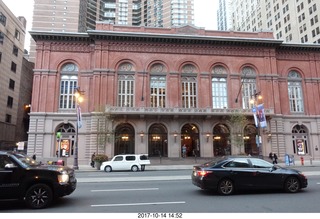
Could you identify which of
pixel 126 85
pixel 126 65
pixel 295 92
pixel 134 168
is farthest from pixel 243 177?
pixel 295 92

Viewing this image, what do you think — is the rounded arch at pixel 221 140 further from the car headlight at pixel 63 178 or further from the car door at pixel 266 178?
the car headlight at pixel 63 178

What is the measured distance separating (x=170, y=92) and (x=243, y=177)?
26.5 metres

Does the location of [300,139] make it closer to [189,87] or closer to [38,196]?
[189,87]

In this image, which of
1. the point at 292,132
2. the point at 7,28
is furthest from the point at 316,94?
the point at 7,28

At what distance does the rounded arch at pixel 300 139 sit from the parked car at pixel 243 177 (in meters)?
30.8

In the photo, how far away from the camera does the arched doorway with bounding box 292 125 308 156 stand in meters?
36.9

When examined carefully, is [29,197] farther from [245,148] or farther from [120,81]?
[245,148]

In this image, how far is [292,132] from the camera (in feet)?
122

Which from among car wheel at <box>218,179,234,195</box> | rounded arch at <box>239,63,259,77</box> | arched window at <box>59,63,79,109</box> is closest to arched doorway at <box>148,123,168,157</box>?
arched window at <box>59,63,79,109</box>

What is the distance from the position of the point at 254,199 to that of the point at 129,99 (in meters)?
28.3

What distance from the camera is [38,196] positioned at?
7.76m

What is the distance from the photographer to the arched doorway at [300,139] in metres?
36.9

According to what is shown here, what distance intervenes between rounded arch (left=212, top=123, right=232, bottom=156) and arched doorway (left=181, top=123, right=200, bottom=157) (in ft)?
8.68

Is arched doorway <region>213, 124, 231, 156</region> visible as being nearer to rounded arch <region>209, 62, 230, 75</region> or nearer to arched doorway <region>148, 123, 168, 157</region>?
arched doorway <region>148, 123, 168, 157</region>
